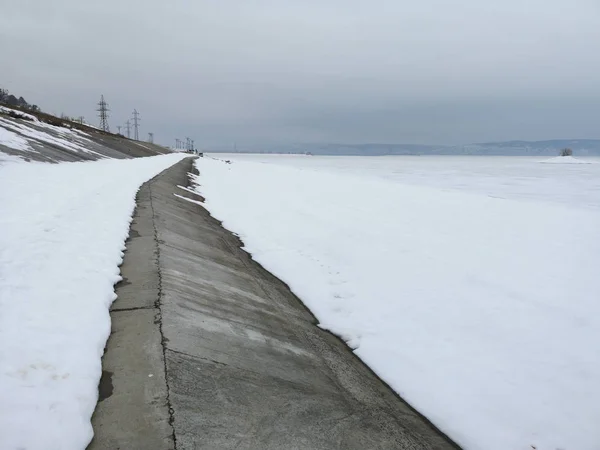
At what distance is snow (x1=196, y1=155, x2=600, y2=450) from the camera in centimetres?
474

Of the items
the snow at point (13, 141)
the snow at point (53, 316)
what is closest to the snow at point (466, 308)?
the snow at point (53, 316)

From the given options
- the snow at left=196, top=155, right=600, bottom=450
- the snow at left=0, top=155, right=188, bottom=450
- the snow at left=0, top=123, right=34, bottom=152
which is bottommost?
the snow at left=196, top=155, right=600, bottom=450

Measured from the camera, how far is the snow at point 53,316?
9.09ft

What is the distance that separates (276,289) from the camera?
796cm

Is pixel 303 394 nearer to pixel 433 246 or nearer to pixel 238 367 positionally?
pixel 238 367

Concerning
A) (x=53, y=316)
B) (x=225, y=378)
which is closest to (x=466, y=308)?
(x=225, y=378)

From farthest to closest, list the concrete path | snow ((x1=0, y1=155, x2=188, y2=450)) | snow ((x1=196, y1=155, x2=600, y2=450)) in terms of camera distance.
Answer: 1. snow ((x1=196, y1=155, x2=600, y2=450))
2. the concrete path
3. snow ((x1=0, y1=155, x2=188, y2=450))

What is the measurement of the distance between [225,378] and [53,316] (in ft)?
6.03

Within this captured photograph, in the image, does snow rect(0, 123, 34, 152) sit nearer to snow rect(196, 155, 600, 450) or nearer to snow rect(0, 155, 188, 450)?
snow rect(196, 155, 600, 450)

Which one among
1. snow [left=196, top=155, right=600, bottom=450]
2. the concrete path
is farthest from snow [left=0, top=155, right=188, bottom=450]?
snow [left=196, top=155, right=600, bottom=450]

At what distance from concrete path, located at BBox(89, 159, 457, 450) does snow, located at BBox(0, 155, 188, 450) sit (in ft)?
0.58

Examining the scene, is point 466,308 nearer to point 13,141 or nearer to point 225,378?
point 225,378

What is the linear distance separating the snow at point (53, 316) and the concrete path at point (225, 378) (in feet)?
0.58

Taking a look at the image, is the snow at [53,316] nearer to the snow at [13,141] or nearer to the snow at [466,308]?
the snow at [466,308]
